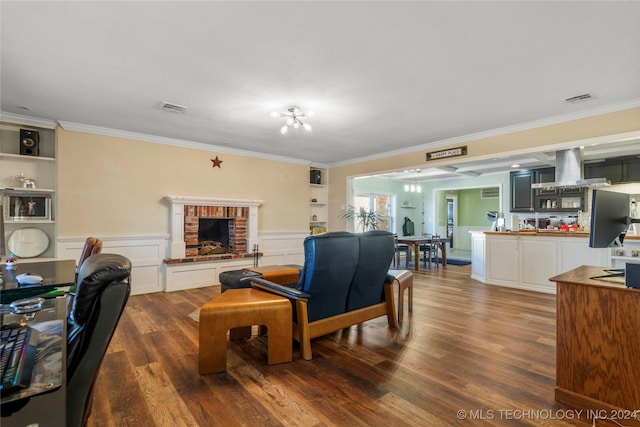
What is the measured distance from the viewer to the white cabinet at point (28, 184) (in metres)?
4.07

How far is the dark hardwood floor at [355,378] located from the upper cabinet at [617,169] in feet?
14.2

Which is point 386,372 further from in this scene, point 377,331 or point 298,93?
point 298,93

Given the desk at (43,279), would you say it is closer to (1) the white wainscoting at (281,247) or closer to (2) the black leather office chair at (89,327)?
(2) the black leather office chair at (89,327)

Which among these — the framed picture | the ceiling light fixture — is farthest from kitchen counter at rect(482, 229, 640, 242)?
the framed picture

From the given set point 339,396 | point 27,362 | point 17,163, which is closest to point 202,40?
point 27,362

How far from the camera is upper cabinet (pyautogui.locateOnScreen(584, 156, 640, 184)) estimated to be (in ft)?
18.7

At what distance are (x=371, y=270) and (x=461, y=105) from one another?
2.26 m

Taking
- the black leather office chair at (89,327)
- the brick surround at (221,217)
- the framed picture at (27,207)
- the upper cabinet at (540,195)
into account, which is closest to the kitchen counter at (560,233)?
the upper cabinet at (540,195)

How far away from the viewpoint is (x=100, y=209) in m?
4.54

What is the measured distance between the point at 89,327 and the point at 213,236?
5.04 metres

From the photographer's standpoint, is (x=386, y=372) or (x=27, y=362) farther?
(x=386, y=372)

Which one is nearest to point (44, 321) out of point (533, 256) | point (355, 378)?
point (355, 378)

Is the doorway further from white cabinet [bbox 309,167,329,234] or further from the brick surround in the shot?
the brick surround

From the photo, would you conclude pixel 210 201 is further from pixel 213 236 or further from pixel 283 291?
pixel 283 291
